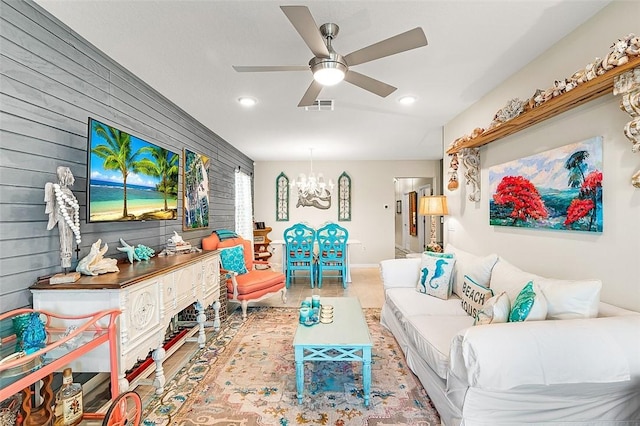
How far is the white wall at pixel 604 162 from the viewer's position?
5.54 ft

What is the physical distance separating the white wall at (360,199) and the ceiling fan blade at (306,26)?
5.46m

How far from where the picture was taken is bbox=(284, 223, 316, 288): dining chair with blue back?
→ 544 cm

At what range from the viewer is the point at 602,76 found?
5.28 feet

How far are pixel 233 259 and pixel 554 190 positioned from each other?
3.42 metres

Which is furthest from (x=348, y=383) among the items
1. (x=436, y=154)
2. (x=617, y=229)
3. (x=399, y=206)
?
(x=399, y=206)

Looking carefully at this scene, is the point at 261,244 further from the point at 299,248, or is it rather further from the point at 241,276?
the point at 241,276

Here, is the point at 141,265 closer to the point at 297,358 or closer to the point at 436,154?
the point at 297,358

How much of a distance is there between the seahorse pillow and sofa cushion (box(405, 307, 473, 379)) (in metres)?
0.50

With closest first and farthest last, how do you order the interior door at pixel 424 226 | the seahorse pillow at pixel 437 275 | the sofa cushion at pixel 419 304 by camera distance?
the sofa cushion at pixel 419 304 < the seahorse pillow at pixel 437 275 < the interior door at pixel 424 226

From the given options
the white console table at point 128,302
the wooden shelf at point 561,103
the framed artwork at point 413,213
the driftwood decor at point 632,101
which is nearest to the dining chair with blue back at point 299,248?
the white console table at point 128,302

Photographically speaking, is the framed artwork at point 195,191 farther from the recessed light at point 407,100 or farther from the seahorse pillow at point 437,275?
the seahorse pillow at point 437,275

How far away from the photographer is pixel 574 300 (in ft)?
5.56

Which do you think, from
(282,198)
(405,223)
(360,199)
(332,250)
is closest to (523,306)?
(332,250)

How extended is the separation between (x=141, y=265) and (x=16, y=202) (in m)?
0.85
